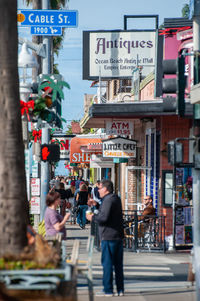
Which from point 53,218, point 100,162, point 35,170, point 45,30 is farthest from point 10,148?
point 100,162

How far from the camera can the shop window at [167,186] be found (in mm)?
19430

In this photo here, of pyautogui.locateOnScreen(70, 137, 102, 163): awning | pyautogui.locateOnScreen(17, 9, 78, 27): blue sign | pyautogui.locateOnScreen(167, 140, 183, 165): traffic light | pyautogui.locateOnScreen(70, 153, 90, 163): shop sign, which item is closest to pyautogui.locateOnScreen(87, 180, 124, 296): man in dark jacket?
pyautogui.locateOnScreen(167, 140, 183, 165): traffic light

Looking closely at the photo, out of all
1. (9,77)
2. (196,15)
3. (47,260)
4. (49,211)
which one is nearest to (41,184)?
(49,211)

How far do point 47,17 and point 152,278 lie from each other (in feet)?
22.7

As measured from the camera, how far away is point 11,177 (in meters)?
8.49

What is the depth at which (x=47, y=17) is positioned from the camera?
56.1 ft

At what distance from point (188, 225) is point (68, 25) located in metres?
5.78

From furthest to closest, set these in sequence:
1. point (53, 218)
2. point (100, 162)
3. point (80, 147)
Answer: point (80, 147), point (100, 162), point (53, 218)

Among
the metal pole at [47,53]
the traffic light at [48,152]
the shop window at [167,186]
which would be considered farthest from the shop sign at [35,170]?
the shop window at [167,186]

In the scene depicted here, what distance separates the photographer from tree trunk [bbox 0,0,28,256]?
8.36m

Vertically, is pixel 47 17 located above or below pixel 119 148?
above

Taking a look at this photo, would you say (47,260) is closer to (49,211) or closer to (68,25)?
(49,211)

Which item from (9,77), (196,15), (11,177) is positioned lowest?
(11,177)

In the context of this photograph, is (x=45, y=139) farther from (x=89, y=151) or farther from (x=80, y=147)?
(x=80, y=147)
